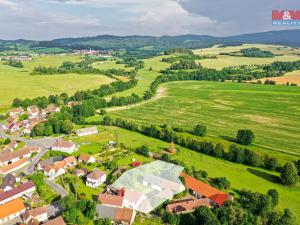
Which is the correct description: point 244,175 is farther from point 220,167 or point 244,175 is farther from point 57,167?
point 57,167

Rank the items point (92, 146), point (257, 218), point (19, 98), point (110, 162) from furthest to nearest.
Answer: point (19, 98), point (92, 146), point (110, 162), point (257, 218)

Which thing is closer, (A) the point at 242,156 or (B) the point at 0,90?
(A) the point at 242,156

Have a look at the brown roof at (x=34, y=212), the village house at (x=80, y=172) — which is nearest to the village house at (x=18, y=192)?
the brown roof at (x=34, y=212)

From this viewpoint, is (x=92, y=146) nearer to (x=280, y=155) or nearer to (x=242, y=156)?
(x=242, y=156)

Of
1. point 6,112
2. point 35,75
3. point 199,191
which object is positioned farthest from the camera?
point 35,75

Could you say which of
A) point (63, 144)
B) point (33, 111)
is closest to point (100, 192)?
point (63, 144)

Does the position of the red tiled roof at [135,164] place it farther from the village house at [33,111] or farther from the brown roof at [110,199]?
the village house at [33,111]

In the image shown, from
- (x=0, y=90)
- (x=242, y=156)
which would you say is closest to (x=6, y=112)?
(x=0, y=90)
